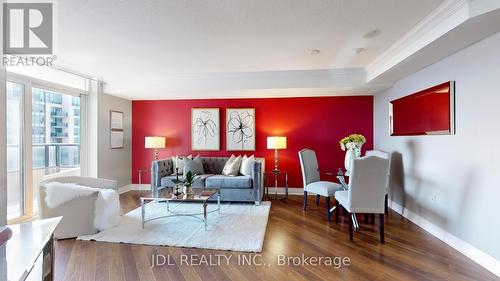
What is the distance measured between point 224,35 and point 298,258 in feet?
8.70

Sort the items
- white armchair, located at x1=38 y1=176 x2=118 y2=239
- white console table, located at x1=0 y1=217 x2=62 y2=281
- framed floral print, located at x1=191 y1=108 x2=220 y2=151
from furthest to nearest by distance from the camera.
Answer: framed floral print, located at x1=191 y1=108 x2=220 y2=151 → white armchair, located at x1=38 y1=176 x2=118 y2=239 → white console table, located at x1=0 y1=217 x2=62 y2=281

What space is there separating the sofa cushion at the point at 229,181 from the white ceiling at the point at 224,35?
5.60ft

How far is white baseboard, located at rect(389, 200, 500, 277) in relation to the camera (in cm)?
228

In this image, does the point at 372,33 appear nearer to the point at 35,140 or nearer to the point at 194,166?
the point at 194,166

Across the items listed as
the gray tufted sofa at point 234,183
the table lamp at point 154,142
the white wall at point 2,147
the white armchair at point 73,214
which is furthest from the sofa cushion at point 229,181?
the white wall at point 2,147

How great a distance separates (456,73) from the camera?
2.78 m

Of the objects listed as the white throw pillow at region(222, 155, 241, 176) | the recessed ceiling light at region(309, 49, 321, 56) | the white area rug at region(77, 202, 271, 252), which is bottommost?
the white area rug at region(77, 202, 271, 252)

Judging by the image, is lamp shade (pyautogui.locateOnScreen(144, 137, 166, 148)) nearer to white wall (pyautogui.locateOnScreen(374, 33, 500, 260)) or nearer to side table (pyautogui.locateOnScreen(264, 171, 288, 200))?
side table (pyautogui.locateOnScreen(264, 171, 288, 200))

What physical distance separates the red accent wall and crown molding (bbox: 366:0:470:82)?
159 cm

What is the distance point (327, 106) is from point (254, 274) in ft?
13.2

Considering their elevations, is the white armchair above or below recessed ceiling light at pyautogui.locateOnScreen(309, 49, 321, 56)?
below

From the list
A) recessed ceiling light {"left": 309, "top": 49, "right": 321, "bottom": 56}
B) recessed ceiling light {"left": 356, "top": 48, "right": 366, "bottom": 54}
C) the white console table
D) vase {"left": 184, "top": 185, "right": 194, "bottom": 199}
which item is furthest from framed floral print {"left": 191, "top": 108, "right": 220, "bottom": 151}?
the white console table

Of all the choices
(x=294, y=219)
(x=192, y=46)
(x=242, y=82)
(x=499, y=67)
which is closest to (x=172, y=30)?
(x=192, y=46)

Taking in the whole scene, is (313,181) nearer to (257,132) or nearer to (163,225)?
(257,132)
